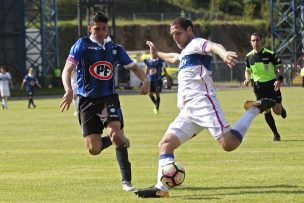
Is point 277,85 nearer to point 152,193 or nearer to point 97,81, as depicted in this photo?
point 97,81

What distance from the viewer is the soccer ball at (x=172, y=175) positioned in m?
10.9

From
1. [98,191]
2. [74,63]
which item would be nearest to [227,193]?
[98,191]

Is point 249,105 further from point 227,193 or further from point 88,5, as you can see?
point 88,5

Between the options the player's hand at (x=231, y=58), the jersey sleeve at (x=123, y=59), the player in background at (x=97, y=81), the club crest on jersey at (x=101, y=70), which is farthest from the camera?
the jersey sleeve at (x=123, y=59)

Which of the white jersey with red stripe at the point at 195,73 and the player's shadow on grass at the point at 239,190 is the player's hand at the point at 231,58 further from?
the player's shadow on grass at the point at 239,190

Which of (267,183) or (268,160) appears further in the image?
(268,160)

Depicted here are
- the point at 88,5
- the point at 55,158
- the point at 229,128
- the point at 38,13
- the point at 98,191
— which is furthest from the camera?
the point at 38,13

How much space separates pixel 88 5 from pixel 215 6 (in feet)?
121

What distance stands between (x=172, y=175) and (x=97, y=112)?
1731 mm

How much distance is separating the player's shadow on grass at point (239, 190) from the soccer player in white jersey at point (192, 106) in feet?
1.57

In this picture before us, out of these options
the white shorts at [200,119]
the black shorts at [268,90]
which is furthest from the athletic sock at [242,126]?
the black shorts at [268,90]

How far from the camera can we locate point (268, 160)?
49.8 ft

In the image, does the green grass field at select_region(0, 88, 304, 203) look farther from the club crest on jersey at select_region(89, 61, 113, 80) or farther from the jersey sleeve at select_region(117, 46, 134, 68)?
the jersey sleeve at select_region(117, 46, 134, 68)

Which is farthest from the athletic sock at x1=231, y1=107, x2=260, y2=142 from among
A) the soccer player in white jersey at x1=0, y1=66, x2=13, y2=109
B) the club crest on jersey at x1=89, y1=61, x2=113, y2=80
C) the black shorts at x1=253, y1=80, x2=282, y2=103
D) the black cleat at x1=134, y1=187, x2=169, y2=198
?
the soccer player in white jersey at x1=0, y1=66, x2=13, y2=109
